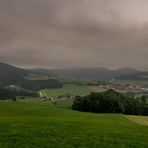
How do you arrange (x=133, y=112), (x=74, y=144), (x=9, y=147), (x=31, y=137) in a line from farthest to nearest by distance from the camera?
(x=133, y=112)
(x=31, y=137)
(x=74, y=144)
(x=9, y=147)

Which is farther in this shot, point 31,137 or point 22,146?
point 31,137

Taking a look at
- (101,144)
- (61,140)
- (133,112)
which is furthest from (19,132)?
(133,112)

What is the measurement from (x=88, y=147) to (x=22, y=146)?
4334 mm

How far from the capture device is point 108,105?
110 m

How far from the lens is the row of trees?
361ft

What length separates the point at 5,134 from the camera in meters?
28.4

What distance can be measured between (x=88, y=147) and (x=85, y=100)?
93641 millimetres

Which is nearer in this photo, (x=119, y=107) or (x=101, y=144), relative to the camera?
(x=101, y=144)

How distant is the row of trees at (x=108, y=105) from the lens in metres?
110

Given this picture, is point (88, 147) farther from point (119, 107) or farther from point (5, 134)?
point (119, 107)

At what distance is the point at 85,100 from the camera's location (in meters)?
118

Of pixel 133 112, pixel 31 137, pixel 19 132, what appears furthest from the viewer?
pixel 133 112

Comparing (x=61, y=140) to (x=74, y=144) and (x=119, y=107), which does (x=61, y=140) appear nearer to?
(x=74, y=144)

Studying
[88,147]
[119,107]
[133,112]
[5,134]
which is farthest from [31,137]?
[133,112]
